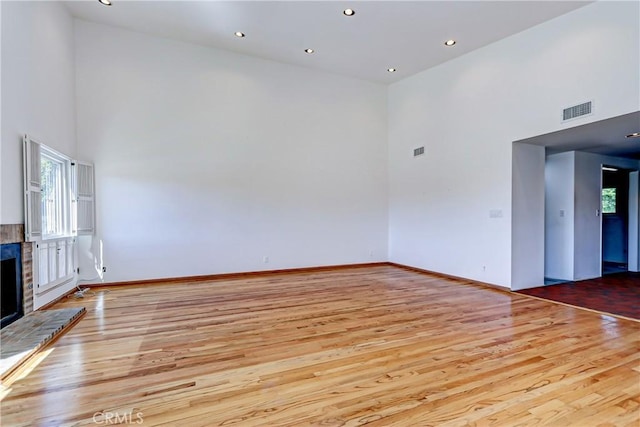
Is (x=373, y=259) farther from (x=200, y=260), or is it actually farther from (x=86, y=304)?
(x=86, y=304)

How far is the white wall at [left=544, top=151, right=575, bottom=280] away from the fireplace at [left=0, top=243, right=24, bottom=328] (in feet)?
26.8

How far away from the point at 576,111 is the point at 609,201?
515 cm

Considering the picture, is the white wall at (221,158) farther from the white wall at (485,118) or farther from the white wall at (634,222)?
the white wall at (634,222)

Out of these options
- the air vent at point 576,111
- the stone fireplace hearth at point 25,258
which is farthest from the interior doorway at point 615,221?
the stone fireplace hearth at point 25,258

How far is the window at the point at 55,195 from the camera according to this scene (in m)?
4.29

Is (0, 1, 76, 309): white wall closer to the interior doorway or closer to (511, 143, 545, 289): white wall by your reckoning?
(511, 143, 545, 289): white wall

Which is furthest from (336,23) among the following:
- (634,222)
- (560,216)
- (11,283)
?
(634,222)

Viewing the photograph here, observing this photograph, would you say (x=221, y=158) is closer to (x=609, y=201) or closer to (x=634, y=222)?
(x=634, y=222)

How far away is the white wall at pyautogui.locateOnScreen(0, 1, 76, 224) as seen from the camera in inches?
128

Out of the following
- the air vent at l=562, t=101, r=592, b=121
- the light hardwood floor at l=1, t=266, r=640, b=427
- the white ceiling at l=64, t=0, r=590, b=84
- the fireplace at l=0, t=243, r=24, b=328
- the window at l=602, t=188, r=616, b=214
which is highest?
the white ceiling at l=64, t=0, r=590, b=84

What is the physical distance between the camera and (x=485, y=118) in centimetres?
525

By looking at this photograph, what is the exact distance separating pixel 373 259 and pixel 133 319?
509 cm

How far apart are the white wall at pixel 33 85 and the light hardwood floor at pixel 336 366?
1.85 meters

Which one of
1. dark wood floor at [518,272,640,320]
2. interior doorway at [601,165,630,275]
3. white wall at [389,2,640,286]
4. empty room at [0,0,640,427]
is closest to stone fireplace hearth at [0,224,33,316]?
empty room at [0,0,640,427]
